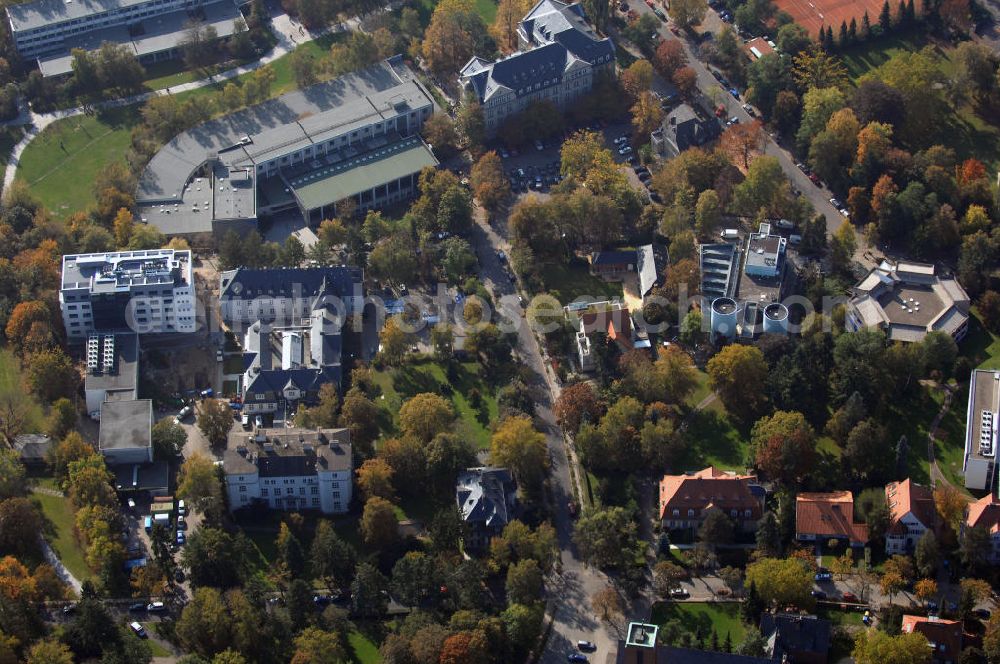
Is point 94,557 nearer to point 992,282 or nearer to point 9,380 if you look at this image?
point 9,380

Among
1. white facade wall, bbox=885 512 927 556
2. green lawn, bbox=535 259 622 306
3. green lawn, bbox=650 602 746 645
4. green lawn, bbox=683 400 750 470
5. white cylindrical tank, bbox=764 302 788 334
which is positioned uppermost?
green lawn, bbox=535 259 622 306

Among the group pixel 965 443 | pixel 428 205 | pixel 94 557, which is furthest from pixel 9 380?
pixel 965 443

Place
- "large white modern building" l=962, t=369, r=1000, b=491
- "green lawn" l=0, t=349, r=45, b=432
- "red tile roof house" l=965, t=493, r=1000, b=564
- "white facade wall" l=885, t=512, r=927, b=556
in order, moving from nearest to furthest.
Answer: "red tile roof house" l=965, t=493, r=1000, b=564
"white facade wall" l=885, t=512, r=927, b=556
"large white modern building" l=962, t=369, r=1000, b=491
"green lawn" l=0, t=349, r=45, b=432

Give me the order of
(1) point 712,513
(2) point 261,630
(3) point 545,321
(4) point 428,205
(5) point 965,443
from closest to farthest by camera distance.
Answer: (2) point 261,630, (1) point 712,513, (5) point 965,443, (3) point 545,321, (4) point 428,205

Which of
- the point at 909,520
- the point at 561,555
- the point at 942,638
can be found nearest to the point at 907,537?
the point at 909,520

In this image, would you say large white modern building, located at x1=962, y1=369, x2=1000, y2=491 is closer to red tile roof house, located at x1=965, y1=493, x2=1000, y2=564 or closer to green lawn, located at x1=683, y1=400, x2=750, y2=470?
red tile roof house, located at x1=965, y1=493, x2=1000, y2=564

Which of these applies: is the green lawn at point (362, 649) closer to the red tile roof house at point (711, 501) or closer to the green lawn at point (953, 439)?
the red tile roof house at point (711, 501)

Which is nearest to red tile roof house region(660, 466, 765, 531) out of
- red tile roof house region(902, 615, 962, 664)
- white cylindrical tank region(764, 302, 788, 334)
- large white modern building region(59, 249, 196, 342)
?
red tile roof house region(902, 615, 962, 664)
